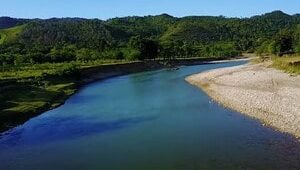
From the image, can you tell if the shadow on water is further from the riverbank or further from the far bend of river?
the riverbank

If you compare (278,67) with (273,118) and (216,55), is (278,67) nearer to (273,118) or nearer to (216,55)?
(273,118)

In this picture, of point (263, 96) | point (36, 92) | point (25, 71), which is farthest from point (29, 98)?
point (25, 71)

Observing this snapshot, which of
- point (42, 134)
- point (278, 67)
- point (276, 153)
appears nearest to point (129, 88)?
point (278, 67)

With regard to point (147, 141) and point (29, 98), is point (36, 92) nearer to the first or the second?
point (29, 98)

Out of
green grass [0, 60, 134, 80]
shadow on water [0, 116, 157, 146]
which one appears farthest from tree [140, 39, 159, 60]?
shadow on water [0, 116, 157, 146]

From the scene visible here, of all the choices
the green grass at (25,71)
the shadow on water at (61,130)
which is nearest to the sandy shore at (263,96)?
the shadow on water at (61,130)

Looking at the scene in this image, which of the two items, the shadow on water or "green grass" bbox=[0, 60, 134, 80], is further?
"green grass" bbox=[0, 60, 134, 80]
